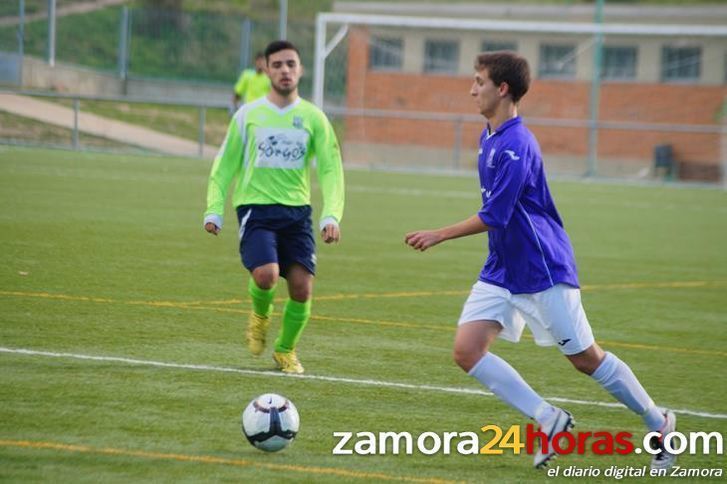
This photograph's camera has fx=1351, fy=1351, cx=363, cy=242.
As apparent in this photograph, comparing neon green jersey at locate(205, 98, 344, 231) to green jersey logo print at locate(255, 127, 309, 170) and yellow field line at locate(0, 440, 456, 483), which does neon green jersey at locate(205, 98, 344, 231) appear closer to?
green jersey logo print at locate(255, 127, 309, 170)

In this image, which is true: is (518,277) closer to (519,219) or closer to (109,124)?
(519,219)

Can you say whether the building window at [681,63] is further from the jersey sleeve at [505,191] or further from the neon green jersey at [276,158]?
the jersey sleeve at [505,191]

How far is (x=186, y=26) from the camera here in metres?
42.5

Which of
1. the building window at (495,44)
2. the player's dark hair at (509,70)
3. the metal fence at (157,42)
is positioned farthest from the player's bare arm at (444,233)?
the building window at (495,44)

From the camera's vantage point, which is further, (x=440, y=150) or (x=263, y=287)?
(x=440, y=150)

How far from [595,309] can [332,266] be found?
10.3 feet

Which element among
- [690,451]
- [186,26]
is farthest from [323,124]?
[186,26]

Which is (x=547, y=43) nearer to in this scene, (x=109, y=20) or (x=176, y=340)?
(x=109, y=20)

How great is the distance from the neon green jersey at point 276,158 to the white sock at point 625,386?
2.50 metres

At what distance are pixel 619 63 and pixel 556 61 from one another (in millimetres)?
2355

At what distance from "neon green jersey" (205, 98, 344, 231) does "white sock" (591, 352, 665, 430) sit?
250 cm

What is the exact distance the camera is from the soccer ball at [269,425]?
20.2 feet

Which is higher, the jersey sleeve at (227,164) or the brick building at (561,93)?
the brick building at (561,93)

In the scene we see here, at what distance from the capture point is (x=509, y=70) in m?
6.36
